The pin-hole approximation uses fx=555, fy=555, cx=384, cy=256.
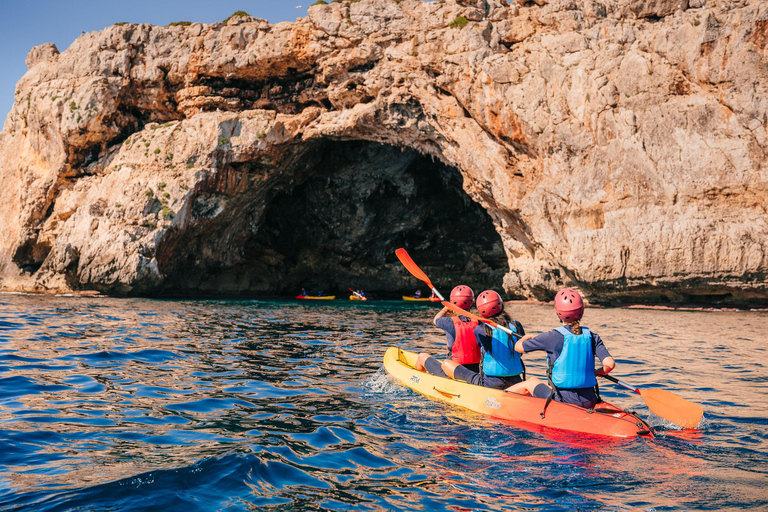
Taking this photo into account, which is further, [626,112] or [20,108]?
[20,108]

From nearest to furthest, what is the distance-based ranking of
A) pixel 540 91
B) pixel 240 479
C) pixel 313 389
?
pixel 240 479 < pixel 313 389 < pixel 540 91

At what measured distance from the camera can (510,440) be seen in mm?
5750

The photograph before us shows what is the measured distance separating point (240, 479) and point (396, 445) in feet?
5.53

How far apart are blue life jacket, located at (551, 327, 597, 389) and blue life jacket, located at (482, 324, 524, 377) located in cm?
104

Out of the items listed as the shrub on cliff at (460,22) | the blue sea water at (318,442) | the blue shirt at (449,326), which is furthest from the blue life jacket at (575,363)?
the shrub on cliff at (460,22)

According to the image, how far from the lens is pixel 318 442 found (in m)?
5.42

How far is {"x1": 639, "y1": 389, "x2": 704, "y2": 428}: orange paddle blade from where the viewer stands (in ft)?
19.8

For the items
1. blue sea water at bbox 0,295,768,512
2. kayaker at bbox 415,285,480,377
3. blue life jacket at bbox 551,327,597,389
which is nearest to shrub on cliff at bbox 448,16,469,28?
blue sea water at bbox 0,295,768,512

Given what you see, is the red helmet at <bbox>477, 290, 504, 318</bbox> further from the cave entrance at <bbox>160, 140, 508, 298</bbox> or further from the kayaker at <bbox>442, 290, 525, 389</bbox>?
the cave entrance at <bbox>160, 140, 508, 298</bbox>

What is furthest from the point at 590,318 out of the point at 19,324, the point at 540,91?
the point at 19,324

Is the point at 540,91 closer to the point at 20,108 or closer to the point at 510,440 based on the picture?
the point at 510,440

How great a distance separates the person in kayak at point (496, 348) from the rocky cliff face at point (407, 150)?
17691 mm

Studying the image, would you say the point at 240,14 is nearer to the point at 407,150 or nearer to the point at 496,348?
the point at 407,150

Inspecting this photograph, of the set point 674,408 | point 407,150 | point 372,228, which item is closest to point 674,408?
point 674,408
